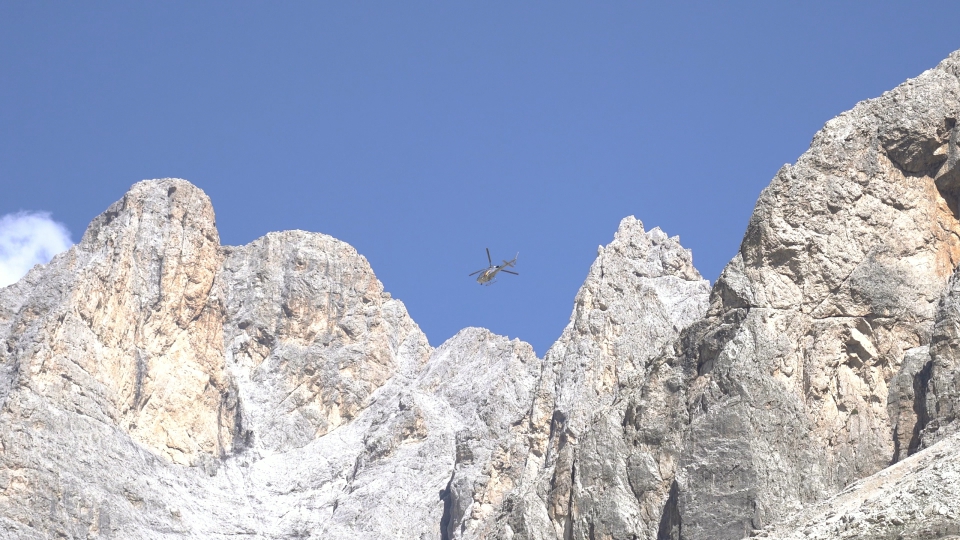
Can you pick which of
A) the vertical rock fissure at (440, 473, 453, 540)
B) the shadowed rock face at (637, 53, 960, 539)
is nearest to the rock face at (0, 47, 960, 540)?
the shadowed rock face at (637, 53, 960, 539)

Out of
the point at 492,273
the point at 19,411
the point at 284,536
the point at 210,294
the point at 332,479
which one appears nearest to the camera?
the point at 492,273

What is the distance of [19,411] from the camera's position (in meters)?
135

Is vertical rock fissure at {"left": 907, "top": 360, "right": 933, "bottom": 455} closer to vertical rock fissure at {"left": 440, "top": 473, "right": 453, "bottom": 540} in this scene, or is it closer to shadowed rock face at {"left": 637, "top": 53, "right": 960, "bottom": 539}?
shadowed rock face at {"left": 637, "top": 53, "right": 960, "bottom": 539}

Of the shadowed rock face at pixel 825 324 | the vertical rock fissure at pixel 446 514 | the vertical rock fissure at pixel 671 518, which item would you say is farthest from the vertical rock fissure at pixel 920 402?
the vertical rock fissure at pixel 446 514

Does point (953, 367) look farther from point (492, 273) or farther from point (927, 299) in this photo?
point (492, 273)

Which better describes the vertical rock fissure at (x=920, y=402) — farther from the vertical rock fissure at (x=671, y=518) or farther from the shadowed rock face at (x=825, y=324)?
the vertical rock fissure at (x=671, y=518)

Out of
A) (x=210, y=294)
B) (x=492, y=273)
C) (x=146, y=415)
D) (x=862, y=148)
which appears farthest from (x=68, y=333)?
(x=862, y=148)

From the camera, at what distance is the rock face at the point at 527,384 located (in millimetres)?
50750

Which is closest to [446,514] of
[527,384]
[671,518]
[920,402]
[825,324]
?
[527,384]

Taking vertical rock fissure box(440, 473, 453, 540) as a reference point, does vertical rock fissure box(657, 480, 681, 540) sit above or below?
below

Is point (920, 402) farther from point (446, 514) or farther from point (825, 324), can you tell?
point (446, 514)

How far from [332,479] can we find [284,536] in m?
13.8

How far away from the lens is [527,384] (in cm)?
14362

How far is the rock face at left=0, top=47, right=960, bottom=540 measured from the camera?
5075cm
